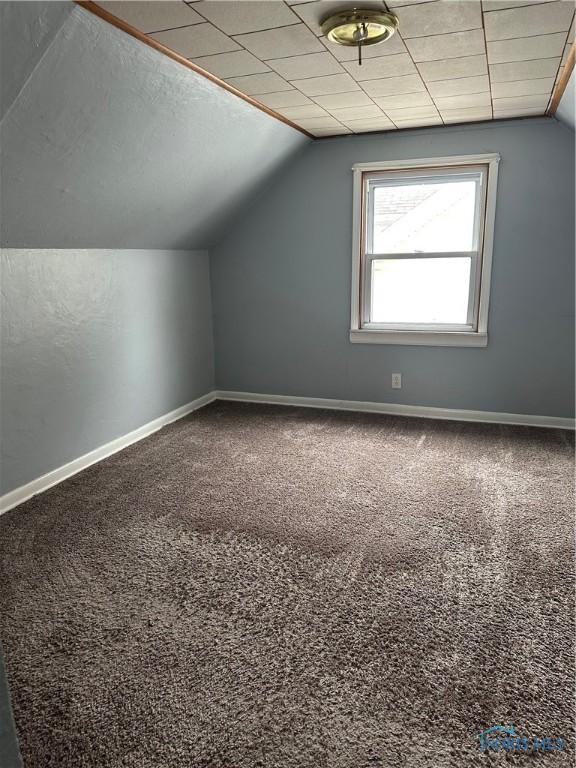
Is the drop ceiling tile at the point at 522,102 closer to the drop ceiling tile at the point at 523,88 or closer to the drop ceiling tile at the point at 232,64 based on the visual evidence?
the drop ceiling tile at the point at 523,88

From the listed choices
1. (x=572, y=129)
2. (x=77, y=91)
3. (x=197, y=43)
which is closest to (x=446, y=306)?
(x=572, y=129)

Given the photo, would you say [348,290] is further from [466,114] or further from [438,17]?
[438,17]

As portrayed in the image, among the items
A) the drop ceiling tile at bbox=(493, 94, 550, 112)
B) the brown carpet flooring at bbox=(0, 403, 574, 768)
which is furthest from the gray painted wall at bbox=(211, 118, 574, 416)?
the brown carpet flooring at bbox=(0, 403, 574, 768)

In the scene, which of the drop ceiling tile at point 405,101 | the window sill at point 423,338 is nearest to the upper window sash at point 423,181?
the window sill at point 423,338

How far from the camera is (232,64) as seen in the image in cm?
239

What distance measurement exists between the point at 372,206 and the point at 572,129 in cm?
136

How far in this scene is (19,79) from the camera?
1.84 m

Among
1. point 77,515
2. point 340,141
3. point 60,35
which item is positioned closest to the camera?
point 60,35

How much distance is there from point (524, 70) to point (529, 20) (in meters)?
0.60

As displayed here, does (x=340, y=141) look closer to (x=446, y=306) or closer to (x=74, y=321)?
(x=446, y=306)

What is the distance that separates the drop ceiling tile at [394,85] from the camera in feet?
8.69

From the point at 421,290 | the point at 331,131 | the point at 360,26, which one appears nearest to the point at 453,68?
the point at 360,26

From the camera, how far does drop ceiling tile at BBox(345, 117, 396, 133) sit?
348 centimetres

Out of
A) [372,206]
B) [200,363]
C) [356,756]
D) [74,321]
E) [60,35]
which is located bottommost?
[356,756]
